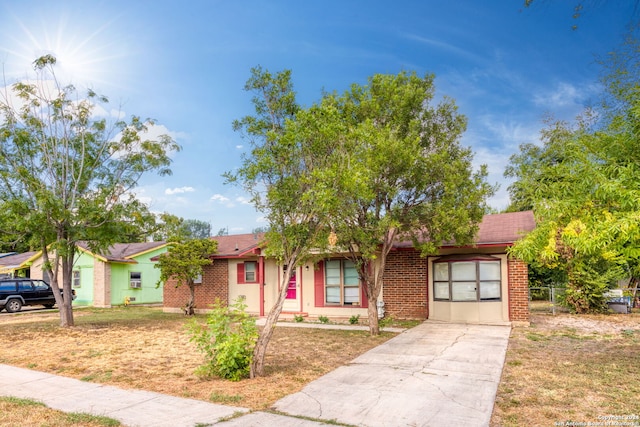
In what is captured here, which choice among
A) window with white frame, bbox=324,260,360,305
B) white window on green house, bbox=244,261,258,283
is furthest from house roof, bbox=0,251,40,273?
window with white frame, bbox=324,260,360,305

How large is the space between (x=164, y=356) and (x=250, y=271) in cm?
907

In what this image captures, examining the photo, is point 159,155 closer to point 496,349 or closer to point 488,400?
point 496,349

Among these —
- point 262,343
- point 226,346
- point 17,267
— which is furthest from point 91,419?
point 17,267

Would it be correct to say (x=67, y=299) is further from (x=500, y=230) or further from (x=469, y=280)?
(x=500, y=230)

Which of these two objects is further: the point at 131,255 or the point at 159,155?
the point at 131,255

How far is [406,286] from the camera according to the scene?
15000mm

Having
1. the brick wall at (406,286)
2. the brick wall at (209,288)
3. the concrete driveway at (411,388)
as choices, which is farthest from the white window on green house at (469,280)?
the brick wall at (209,288)

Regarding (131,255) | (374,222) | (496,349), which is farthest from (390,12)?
(131,255)

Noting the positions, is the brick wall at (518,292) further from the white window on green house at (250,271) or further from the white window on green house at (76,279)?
the white window on green house at (76,279)

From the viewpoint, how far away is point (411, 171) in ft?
36.2

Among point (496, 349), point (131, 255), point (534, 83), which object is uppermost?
point (534, 83)

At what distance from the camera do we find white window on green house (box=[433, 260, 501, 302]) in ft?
45.1

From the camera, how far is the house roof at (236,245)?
18.0m

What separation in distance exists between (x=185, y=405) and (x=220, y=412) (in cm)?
60
